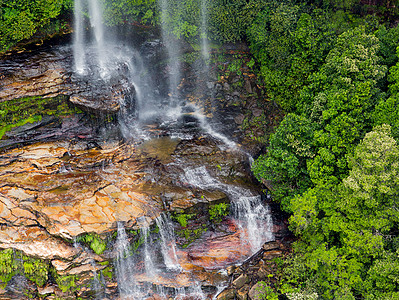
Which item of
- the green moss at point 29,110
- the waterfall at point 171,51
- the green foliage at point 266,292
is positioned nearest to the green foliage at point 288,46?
the waterfall at point 171,51

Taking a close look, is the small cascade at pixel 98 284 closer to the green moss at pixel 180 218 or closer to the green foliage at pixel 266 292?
the green moss at pixel 180 218

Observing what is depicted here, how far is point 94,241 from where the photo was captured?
1669cm

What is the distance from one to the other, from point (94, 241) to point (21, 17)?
1551cm

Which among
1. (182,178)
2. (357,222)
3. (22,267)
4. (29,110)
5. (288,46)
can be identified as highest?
(288,46)

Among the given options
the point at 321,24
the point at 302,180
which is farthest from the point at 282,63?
the point at 302,180

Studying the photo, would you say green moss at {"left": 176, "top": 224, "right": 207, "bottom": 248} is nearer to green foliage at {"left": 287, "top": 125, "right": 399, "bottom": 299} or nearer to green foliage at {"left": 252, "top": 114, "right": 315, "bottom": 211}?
green foliage at {"left": 252, "top": 114, "right": 315, "bottom": 211}

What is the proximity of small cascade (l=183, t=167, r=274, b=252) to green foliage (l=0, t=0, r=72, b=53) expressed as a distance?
14.6 meters

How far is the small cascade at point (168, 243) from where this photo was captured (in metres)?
18.1

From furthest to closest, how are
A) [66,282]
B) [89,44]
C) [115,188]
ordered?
[89,44] < [115,188] < [66,282]

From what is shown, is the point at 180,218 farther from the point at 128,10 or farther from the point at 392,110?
the point at 128,10

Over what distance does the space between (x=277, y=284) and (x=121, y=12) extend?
23.3 m

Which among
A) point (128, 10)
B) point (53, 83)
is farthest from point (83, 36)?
point (53, 83)

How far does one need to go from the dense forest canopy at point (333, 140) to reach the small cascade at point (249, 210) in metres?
1.45

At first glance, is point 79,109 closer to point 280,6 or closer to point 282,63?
point 282,63
